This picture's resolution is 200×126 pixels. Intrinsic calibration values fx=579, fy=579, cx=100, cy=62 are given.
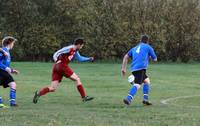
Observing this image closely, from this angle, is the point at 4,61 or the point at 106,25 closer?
the point at 4,61

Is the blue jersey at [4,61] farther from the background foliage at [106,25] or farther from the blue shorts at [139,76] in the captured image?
the background foliage at [106,25]

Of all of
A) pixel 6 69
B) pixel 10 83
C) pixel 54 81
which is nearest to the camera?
pixel 6 69

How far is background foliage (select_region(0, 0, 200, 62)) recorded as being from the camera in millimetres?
47188

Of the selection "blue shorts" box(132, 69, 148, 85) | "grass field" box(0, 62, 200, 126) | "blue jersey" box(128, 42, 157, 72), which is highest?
"blue jersey" box(128, 42, 157, 72)

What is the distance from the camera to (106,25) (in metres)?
47.5

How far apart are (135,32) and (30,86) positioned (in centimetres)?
2580

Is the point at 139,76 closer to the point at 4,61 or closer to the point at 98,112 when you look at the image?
the point at 98,112

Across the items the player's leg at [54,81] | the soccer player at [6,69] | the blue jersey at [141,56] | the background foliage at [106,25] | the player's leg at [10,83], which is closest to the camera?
the soccer player at [6,69]

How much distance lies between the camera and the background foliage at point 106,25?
47.2 meters

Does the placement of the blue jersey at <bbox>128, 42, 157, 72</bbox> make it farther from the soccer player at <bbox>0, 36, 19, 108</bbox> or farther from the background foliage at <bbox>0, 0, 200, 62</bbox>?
the background foliage at <bbox>0, 0, 200, 62</bbox>

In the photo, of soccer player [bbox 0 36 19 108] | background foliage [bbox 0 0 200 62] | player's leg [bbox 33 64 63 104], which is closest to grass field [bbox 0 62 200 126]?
player's leg [bbox 33 64 63 104]

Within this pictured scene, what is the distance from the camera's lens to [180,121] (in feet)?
34.7

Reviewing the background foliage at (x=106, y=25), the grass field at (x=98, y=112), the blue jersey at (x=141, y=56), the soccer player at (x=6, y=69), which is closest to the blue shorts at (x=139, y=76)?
the blue jersey at (x=141, y=56)

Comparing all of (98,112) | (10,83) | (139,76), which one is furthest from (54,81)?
(98,112)
